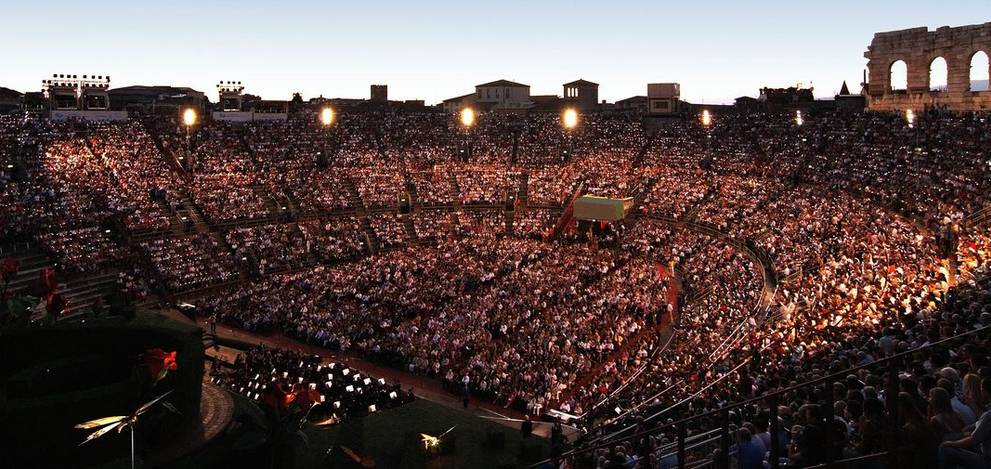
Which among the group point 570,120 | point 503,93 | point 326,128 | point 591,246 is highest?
point 503,93

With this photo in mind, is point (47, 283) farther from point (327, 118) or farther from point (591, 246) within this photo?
point (327, 118)

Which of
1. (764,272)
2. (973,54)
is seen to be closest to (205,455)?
(764,272)

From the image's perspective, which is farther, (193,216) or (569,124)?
(569,124)

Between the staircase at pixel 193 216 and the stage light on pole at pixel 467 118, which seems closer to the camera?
the staircase at pixel 193 216

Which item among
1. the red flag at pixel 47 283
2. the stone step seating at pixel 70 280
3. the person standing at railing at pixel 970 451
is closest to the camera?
the person standing at railing at pixel 970 451

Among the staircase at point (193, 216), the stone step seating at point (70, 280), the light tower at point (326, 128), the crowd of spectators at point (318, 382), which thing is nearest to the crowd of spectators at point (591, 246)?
the light tower at point (326, 128)

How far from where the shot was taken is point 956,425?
632cm

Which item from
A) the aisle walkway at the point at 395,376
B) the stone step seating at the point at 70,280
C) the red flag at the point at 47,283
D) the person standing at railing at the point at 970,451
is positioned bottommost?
the aisle walkway at the point at 395,376

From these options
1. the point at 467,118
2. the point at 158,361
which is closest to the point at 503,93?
the point at 467,118

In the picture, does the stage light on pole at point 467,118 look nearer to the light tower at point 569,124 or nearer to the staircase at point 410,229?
the light tower at point 569,124

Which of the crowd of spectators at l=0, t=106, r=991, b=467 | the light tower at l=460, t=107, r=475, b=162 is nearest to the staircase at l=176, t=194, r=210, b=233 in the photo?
the crowd of spectators at l=0, t=106, r=991, b=467

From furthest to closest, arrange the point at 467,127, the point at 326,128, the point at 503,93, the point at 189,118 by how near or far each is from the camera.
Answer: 1. the point at 503,93
2. the point at 467,127
3. the point at 326,128
4. the point at 189,118

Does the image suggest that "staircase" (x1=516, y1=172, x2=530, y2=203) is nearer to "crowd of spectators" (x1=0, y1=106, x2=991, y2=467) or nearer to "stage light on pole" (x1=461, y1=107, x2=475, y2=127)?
"crowd of spectators" (x1=0, y1=106, x2=991, y2=467)

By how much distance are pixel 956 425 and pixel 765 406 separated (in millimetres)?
6267
